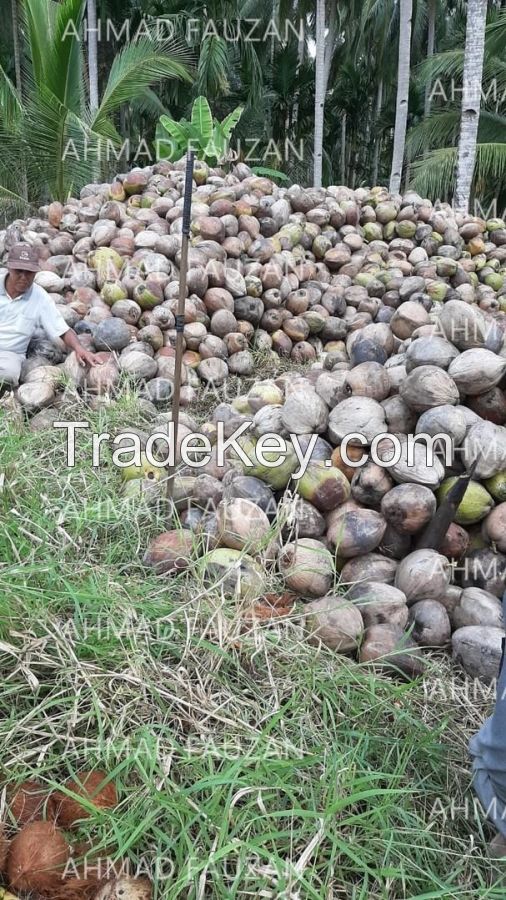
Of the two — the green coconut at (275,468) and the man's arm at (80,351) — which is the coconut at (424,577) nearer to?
the green coconut at (275,468)

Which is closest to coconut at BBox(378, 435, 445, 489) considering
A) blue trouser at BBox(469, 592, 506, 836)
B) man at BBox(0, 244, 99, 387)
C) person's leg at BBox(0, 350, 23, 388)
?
blue trouser at BBox(469, 592, 506, 836)

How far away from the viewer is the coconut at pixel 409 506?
7.16 ft

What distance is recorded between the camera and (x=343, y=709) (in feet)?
5.56

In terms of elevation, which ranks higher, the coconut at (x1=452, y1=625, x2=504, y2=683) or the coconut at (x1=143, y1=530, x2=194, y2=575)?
the coconut at (x1=143, y1=530, x2=194, y2=575)

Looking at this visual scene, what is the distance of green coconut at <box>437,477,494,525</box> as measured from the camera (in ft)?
7.46

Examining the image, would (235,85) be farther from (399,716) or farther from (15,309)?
(399,716)

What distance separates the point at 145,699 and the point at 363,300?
152 inches

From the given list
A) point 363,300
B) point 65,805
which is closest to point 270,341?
point 363,300

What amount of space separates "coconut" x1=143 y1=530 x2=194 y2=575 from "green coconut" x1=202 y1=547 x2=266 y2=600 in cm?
8

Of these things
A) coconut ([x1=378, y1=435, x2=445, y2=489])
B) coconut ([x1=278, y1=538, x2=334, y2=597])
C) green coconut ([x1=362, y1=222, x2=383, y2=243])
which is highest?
green coconut ([x1=362, y1=222, x2=383, y2=243])

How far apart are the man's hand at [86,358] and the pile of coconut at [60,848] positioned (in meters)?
2.50

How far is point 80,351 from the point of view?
3.60m

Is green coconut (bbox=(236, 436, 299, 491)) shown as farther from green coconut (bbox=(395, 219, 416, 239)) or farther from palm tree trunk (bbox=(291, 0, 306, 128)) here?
palm tree trunk (bbox=(291, 0, 306, 128))

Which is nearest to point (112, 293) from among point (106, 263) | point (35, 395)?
point (106, 263)
